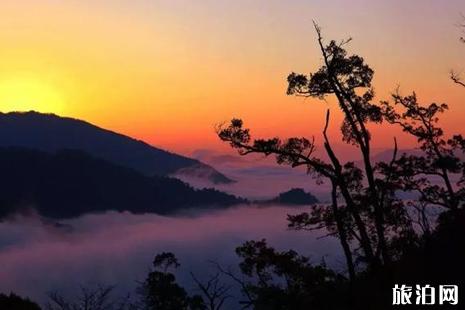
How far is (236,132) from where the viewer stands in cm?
1755

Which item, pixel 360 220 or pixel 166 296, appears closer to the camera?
pixel 360 220

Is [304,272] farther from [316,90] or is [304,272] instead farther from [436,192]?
[316,90]

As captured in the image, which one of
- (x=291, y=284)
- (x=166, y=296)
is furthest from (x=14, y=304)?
(x=166, y=296)

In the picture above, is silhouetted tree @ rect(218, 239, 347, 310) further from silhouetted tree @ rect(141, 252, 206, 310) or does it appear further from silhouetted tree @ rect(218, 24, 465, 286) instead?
silhouetted tree @ rect(141, 252, 206, 310)

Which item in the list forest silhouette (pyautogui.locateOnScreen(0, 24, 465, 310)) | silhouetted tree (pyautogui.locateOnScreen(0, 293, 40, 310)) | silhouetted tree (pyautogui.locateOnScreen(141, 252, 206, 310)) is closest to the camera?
forest silhouette (pyautogui.locateOnScreen(0, 24, 465, 310))

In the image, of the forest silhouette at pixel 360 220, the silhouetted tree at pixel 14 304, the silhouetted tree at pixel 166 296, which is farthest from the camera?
the silhouetted tree at pixel 166 296

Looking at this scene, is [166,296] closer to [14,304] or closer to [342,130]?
[14,304]

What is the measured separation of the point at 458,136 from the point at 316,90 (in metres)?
12.0

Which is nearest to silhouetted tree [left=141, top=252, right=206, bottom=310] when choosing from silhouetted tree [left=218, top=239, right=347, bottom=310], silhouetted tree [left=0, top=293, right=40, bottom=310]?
silhouetted tree [left=218, top=239, right=347, bottom=310]

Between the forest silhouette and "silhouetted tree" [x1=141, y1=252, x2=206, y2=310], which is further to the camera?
"silhouetted tree" [x1=141, y1=252, x2=206, y2=310]

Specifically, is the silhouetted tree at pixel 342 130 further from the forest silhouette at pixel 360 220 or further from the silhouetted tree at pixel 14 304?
the silhouetted tree at pixel 14 304

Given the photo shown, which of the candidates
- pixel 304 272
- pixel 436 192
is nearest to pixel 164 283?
pixel 304 272

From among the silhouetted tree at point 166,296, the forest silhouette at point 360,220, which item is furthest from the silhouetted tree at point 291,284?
the silhouetted tree at point 166,296

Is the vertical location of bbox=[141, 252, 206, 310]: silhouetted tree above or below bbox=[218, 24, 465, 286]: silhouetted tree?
below
